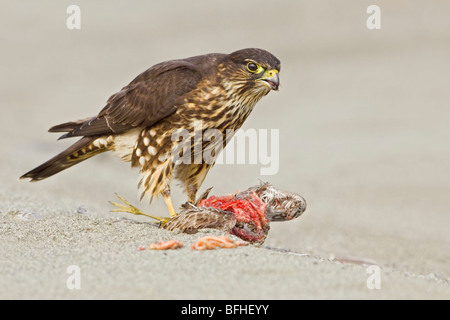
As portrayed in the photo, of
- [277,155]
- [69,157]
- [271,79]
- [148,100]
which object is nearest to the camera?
[271,79]

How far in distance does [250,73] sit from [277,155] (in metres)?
5.62

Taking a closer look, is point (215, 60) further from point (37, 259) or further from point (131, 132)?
point (37, 259)

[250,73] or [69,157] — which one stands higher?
[250,73]

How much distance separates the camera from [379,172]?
9.62 m

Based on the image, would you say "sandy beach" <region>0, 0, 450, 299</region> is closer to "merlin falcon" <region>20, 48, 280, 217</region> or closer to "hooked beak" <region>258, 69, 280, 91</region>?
"merlin falcon" <region>20, 48, 280, 217</region>

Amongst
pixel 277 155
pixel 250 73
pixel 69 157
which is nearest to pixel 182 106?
pixel 250 73

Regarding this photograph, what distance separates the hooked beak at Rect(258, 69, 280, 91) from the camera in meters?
5.00

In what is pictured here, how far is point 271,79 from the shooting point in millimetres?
5027

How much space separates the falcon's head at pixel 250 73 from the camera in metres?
5.07

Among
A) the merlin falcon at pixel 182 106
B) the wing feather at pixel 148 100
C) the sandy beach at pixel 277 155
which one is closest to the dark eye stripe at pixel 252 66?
the merlin falcon at pixel 182 106

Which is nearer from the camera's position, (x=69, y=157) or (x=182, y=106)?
(x=182, y=106)

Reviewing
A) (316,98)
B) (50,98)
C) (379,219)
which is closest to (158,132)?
(379,219)

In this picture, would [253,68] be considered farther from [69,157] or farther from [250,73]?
[69,157]

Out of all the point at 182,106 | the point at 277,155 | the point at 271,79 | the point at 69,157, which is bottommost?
the point at 277,155
